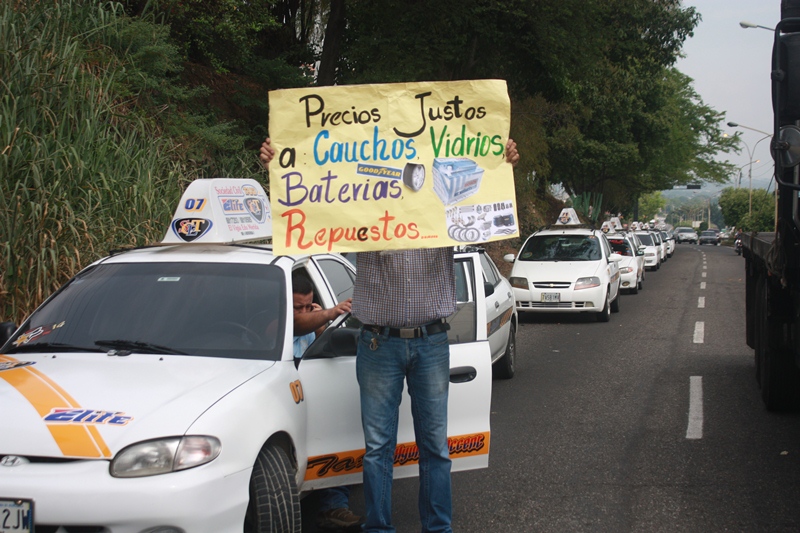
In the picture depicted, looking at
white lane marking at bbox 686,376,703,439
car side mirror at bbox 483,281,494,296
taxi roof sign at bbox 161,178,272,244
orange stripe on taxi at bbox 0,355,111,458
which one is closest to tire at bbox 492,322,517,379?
car side mirror at bbox 483,281,494,296

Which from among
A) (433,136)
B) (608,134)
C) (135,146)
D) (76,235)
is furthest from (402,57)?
(608,134)

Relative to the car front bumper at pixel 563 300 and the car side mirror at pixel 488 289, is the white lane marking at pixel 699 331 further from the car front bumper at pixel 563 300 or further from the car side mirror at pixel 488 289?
the car side mirror at pixel 488 289

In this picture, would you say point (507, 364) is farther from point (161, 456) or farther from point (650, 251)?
point (650, 251)

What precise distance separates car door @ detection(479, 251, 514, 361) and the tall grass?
356cm

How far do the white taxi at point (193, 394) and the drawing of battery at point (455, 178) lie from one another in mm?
851

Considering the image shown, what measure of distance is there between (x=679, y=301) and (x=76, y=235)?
15202mm

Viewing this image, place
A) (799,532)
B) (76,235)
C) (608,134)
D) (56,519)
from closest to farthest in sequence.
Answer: (56,519) → (799,532) → (76,235) → (608,134)

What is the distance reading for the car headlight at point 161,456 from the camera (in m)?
3.32

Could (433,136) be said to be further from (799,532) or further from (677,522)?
(799,532)

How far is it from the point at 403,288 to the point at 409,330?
207mm

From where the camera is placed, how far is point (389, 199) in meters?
4.25

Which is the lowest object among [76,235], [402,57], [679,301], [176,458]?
[679,301]

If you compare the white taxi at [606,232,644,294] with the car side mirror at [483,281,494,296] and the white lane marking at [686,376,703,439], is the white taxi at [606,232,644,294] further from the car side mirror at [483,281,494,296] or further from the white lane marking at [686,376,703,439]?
the car side mirror at [483,281,494,296]

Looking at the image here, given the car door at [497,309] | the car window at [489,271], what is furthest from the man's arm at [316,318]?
the car window at [489,271]
